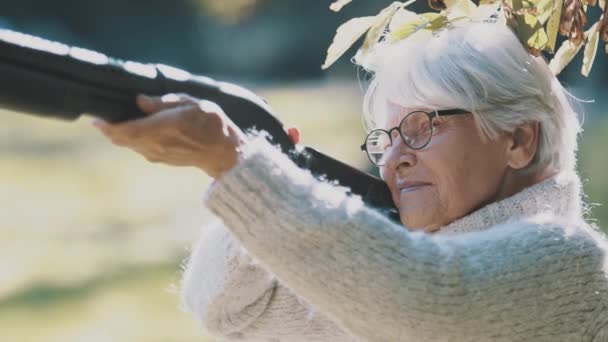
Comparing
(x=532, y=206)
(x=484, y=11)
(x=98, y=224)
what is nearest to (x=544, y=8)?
(x=484, y=11)

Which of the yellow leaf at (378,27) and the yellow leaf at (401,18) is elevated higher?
the yellow leaf at (378,27)

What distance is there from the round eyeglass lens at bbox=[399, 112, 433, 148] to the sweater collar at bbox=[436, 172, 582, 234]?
0.15 m

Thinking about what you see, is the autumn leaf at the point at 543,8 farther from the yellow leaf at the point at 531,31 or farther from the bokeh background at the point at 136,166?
the bokeh background at the point at 136,166

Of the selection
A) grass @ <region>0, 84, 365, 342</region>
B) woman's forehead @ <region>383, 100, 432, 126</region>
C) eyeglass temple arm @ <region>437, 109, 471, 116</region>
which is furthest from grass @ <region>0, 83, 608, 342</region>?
eyeglass temple arm @ <region>437, 109, 471, 116</region>

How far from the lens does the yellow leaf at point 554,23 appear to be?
1.80m

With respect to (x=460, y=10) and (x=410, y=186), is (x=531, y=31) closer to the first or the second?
(x=460, y=10)

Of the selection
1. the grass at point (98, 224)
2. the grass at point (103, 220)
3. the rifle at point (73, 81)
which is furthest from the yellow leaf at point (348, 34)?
the grass at point (103, 220)

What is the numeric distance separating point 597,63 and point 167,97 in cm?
786

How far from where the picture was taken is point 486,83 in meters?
1.82

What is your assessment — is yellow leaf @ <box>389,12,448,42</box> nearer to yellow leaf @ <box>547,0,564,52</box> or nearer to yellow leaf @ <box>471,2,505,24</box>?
yellow leaf @ <box>471,2,505,24</box>

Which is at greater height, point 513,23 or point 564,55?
point 513,23

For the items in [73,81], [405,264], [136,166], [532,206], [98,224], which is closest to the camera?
[73,81]

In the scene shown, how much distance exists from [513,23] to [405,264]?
0.63 metres

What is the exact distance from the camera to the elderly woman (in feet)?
4.34
